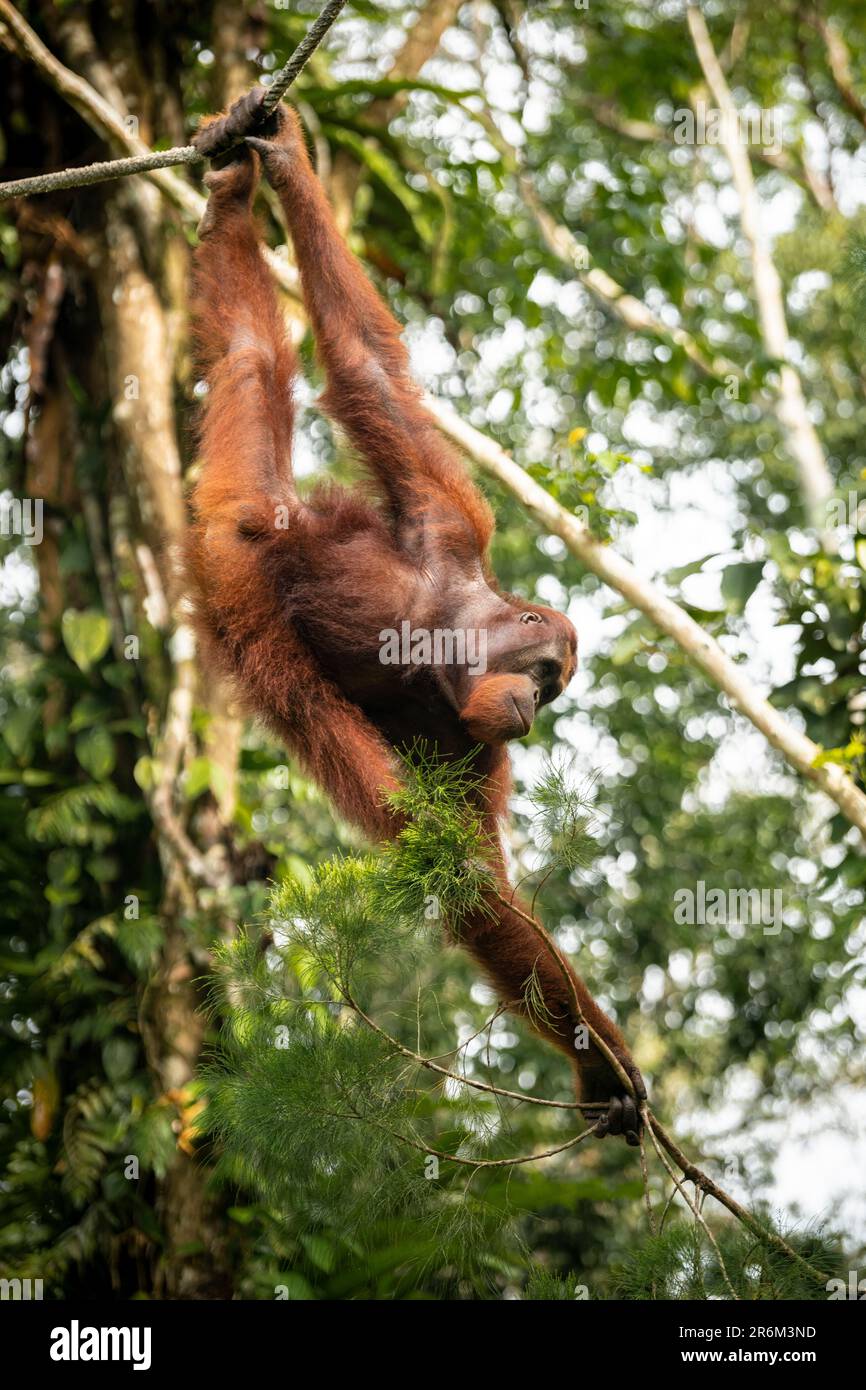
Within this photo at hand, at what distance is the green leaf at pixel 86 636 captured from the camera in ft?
17.8

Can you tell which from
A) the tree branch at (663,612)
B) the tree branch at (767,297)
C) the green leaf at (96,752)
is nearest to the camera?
the tree branch at (663,612)

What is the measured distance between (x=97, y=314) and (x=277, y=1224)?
4252mm

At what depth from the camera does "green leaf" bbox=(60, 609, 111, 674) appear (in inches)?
214

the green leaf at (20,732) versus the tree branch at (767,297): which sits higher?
the tree branch at (767,297)

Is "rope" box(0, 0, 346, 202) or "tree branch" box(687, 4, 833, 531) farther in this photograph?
"tree branch" box(687, 4, 833, 531)

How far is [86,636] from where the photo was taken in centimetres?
547
